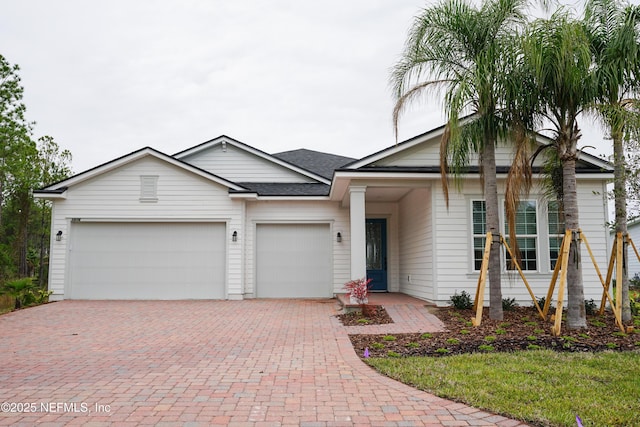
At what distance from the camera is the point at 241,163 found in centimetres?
1603

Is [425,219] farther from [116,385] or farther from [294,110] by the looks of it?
[294,110]

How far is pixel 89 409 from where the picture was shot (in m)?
4.20

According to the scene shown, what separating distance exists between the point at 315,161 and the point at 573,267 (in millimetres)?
12041

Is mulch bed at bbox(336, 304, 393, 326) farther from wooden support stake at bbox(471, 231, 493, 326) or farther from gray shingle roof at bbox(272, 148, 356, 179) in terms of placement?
gray shingle roof at bbox(272, 148, 356, 179)

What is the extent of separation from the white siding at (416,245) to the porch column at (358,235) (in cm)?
A: 168

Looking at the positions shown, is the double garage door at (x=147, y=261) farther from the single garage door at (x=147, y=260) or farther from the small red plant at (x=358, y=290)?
the small red plant at (x=358, y=290)

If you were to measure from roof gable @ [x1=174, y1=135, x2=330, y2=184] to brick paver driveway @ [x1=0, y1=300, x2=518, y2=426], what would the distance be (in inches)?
286

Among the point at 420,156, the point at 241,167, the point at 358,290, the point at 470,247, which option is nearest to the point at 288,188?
the point at 241,167

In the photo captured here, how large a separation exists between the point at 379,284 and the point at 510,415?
36.1 feet

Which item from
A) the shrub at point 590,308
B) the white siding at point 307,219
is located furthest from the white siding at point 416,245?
the shrub at point 590,308

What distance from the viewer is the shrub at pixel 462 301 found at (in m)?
10.5

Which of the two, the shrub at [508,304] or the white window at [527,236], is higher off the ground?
the white window at [527,236]

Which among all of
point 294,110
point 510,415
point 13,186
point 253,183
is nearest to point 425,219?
point 253,183

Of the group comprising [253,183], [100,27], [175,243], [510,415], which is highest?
[100,27]
